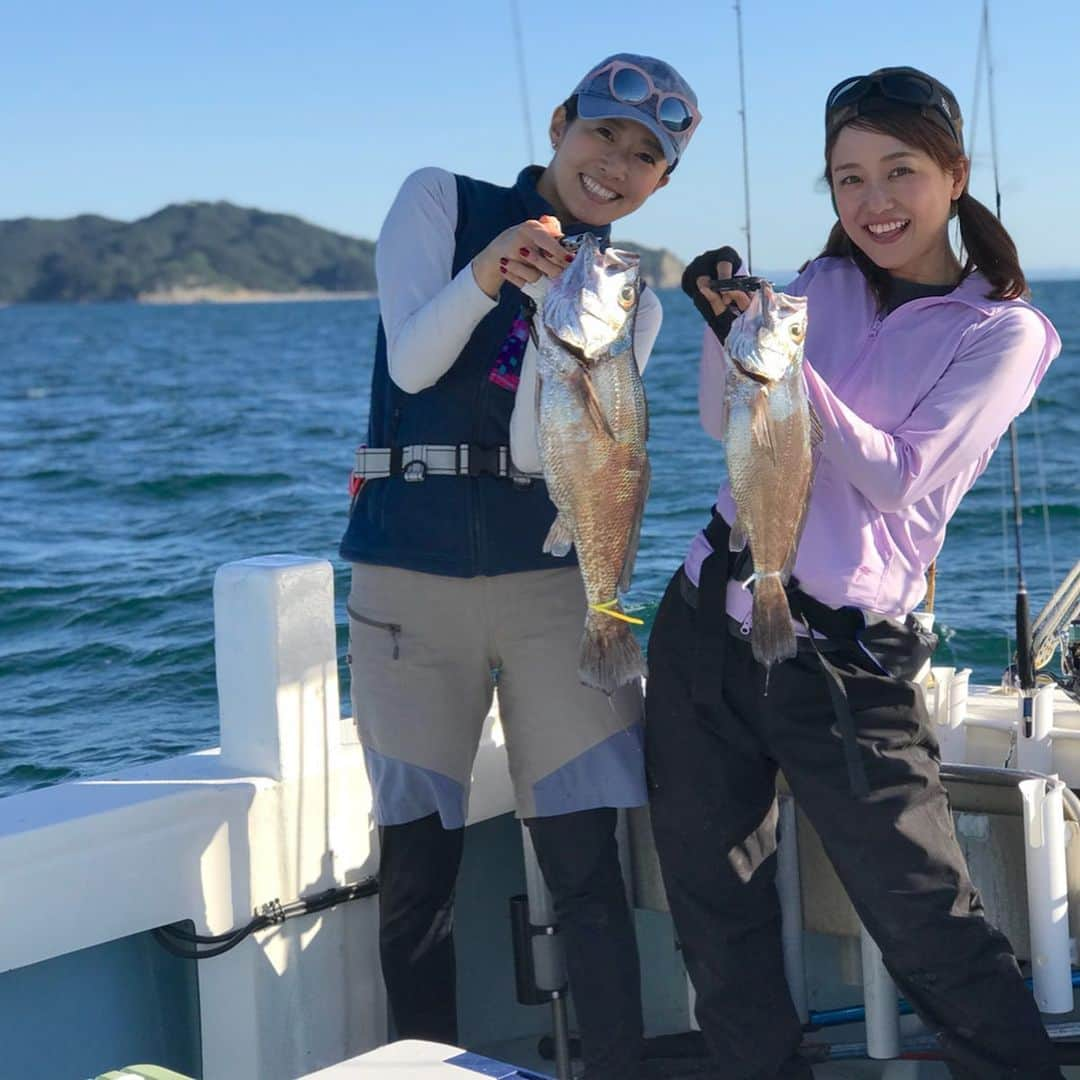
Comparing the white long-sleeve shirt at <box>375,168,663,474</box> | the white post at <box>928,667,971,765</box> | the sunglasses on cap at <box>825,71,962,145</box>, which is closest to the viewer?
the sunglasses on cap at <box>825,71,962,145</box>

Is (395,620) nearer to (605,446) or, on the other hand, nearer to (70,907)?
(605,446)

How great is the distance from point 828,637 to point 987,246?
2.75ft

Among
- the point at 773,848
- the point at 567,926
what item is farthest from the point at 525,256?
the point at 567,926

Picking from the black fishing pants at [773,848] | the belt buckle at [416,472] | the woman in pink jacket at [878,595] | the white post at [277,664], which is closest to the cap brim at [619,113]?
the woman in pink jacket at [878,595]

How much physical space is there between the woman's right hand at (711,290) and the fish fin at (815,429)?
21cm

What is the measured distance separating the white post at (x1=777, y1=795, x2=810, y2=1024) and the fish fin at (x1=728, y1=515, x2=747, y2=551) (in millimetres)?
812

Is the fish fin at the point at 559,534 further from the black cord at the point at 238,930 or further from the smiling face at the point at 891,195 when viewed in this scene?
the black cord at the point at 238,930

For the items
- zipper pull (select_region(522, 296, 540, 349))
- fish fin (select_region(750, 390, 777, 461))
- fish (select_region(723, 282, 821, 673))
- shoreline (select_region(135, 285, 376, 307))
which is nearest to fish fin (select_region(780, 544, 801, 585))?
fish (select_region(723, 282, 821, 673))

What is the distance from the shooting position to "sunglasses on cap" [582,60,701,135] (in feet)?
10.4

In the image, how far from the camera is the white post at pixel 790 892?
3.38m

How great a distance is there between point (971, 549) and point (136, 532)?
24.6 ft

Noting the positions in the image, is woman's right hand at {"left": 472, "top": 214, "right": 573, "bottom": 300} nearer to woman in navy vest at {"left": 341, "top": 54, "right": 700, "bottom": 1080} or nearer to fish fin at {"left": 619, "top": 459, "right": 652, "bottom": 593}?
woman in navy vest at {"left": 341, "top": 54, "right": 700, "bottom": 1080}

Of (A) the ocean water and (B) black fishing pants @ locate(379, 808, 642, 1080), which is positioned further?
(A) the ocean water

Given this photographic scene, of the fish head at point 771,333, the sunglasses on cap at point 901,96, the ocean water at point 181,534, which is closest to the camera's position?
the fish head at point 771,333
